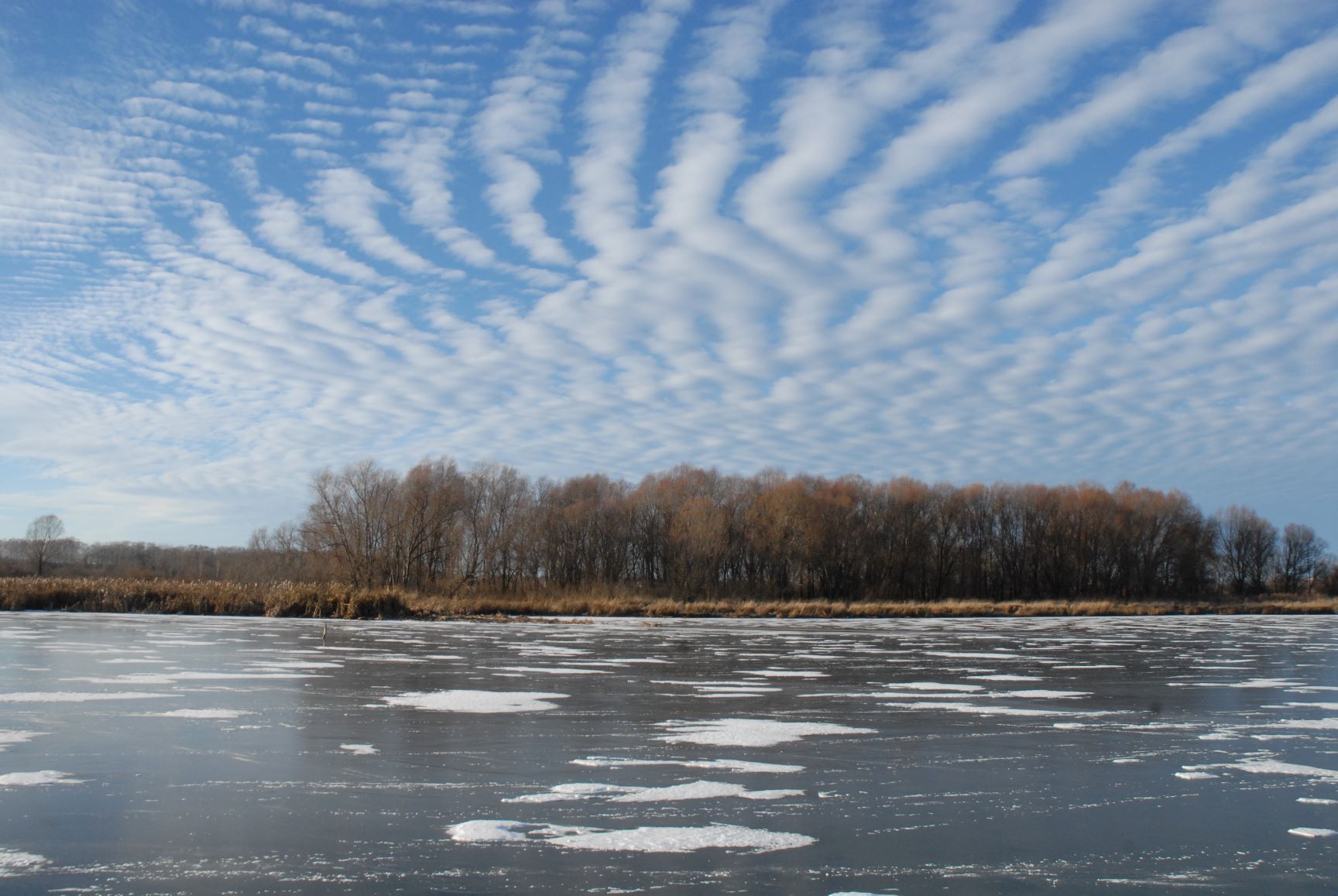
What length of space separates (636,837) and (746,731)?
2.92 m

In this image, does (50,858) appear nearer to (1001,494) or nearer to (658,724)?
(658,724)

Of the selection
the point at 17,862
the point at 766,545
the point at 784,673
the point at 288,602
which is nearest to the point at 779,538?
the point at 766,545

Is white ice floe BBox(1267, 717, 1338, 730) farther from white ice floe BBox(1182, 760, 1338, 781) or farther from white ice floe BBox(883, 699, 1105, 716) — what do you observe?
white ice floe BBox(1182, 760, 1338, 781)

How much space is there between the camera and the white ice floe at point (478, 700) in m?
7.88

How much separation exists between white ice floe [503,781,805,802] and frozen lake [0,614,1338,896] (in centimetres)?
2

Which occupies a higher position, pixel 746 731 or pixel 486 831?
Result: pixel 486 831

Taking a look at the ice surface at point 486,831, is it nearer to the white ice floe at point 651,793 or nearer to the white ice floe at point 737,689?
the white ice floe at point 651,793

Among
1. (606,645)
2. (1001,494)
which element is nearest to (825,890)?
(606,645)

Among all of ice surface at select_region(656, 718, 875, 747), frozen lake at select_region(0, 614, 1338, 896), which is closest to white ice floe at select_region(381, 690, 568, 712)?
frozen lake at select_region(0, 614, 1338, 896)

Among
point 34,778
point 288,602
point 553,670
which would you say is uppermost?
point 34,778

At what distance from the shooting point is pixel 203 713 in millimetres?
7367

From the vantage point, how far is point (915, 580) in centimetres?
6166

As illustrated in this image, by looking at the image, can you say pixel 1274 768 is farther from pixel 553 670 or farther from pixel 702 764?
pixel 553 670

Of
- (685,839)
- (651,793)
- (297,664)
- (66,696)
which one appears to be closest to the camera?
(685,839)
